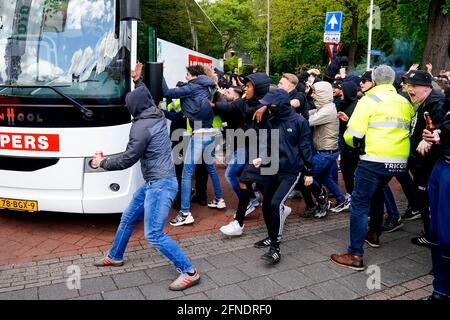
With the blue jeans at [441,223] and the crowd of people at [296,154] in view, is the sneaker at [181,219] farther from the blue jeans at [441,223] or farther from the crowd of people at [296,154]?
the blue jeans at [441,223]

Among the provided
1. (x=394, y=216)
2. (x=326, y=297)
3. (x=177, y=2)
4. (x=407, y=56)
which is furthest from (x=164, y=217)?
(x=407, y=56)

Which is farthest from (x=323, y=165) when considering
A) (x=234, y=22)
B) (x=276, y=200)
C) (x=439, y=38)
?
(x=234, y=22)

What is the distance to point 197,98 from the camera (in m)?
5.89

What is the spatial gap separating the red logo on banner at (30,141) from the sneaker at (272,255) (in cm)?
262

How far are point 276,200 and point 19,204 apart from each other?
2996 millimetres

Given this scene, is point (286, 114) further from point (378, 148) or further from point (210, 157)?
point (210, 157)

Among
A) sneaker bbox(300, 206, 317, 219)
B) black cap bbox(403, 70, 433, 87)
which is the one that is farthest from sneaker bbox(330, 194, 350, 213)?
black cap bbox(403, 70, 433, 87)

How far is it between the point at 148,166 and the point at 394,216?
3493mm

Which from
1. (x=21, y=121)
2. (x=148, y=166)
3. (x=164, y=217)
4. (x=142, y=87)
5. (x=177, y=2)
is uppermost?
(x=177, y=2)

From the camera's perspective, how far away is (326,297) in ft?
12.9

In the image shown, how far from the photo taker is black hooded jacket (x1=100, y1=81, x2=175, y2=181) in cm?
389

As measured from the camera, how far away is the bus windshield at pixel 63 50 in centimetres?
496

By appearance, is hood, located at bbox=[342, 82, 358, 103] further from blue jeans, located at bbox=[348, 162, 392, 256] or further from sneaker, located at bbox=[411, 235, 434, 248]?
sneaker, located at bbox=[411, 235, 434, 248]
